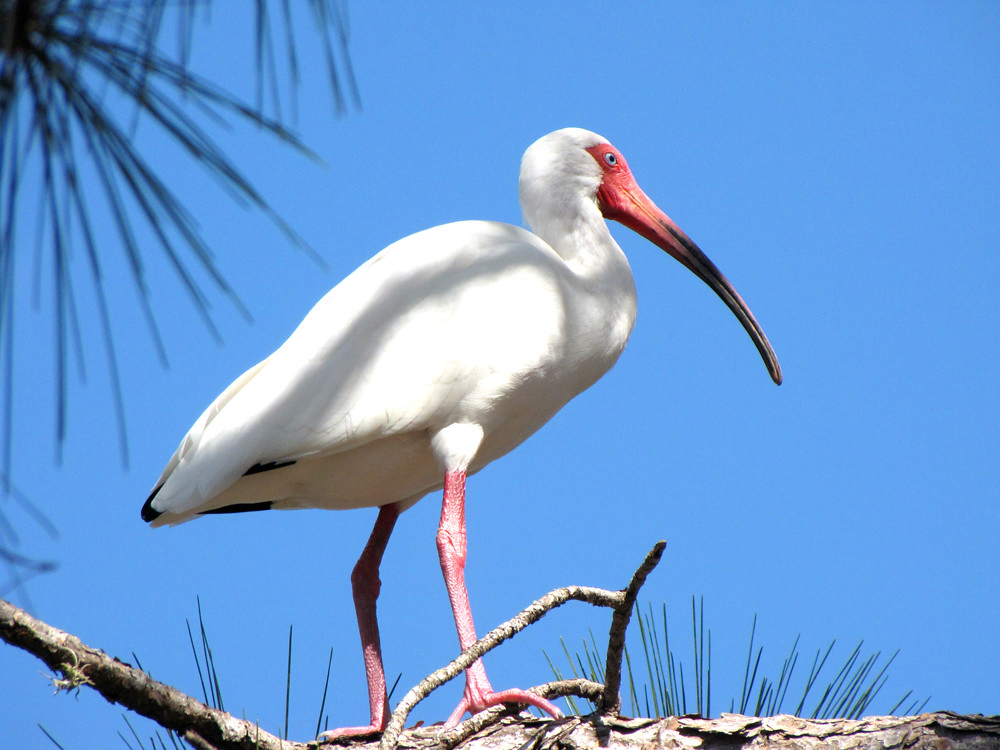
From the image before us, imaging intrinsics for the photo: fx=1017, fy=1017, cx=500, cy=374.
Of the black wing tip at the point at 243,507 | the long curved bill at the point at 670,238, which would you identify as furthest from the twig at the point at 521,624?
the long curved bill at the point at 670,238

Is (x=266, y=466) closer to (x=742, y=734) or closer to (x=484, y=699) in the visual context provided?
(x=484, y=699)

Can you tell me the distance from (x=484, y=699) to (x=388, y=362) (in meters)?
1.13

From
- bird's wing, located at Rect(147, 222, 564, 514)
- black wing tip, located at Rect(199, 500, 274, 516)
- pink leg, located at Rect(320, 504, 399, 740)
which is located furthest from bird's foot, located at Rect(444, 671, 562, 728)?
black wing tip, located at Rect(199, 500, 274, 516)

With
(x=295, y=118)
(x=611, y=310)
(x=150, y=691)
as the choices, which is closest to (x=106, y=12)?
(x=295, y=118)

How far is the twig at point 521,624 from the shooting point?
2.13 m

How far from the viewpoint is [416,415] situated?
3.36 m

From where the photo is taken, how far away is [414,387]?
337 cm

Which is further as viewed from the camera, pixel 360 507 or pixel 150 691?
pixel 360 507

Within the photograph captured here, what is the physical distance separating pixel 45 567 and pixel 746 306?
3735mm

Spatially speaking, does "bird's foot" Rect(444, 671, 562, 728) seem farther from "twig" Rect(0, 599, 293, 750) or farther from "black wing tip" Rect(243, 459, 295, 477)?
"black wing tip" Rect(243, 459, 295, 477)

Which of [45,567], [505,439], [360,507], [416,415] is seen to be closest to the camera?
[45,567]

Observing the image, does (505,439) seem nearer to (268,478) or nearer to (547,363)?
(547,363)

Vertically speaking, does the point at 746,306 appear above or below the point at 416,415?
above

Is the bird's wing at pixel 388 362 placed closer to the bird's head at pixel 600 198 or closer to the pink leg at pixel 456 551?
the pink leg at pixel 456 551
